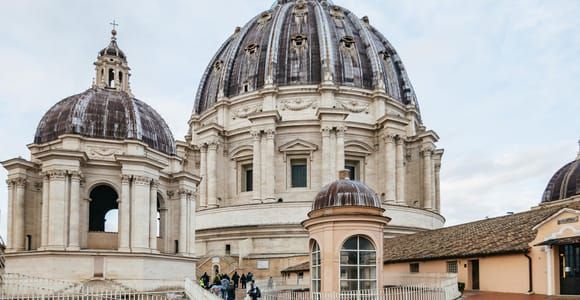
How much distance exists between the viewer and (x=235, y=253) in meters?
51.1

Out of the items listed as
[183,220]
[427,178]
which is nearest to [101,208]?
[183,220]

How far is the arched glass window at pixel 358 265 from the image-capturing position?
24016 mm

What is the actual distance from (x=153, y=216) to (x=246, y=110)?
24.6 metres

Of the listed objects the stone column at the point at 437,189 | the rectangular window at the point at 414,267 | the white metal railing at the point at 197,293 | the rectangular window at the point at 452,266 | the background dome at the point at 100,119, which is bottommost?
the white metal railing at the point at 197,293

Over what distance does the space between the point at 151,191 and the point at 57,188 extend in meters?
5.47

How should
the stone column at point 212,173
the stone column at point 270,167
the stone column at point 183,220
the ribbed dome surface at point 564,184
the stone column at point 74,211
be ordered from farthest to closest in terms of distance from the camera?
1. the stone column at point 212,173
2. the stone column at point 270,167
3. the ribbed dome surface at point 564,184
4. the stone column at point 183,220
5. the stone column at point 74,211

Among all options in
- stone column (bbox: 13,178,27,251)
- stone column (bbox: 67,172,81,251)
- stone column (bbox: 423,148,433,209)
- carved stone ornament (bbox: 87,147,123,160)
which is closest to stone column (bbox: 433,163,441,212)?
stone column (bbox: 423,148,433,209)

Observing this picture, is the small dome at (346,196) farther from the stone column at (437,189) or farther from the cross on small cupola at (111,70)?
the stone column at (437,189)

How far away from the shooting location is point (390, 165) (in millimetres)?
56062

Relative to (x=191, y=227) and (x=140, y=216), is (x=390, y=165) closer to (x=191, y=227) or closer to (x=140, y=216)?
(x=191, y=227)

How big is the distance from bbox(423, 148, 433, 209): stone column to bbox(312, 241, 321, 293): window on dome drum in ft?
119

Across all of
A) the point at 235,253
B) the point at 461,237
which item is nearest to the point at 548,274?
the point at 461,237

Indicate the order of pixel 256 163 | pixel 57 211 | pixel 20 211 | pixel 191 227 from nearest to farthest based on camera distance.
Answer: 1. pixel 57 211
2. pixel 20 211
3. pixel 191 227
4. pixel 256 163

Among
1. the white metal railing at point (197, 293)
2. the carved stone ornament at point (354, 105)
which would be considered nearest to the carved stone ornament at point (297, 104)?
the carved stone ornament at point (354, 105)
